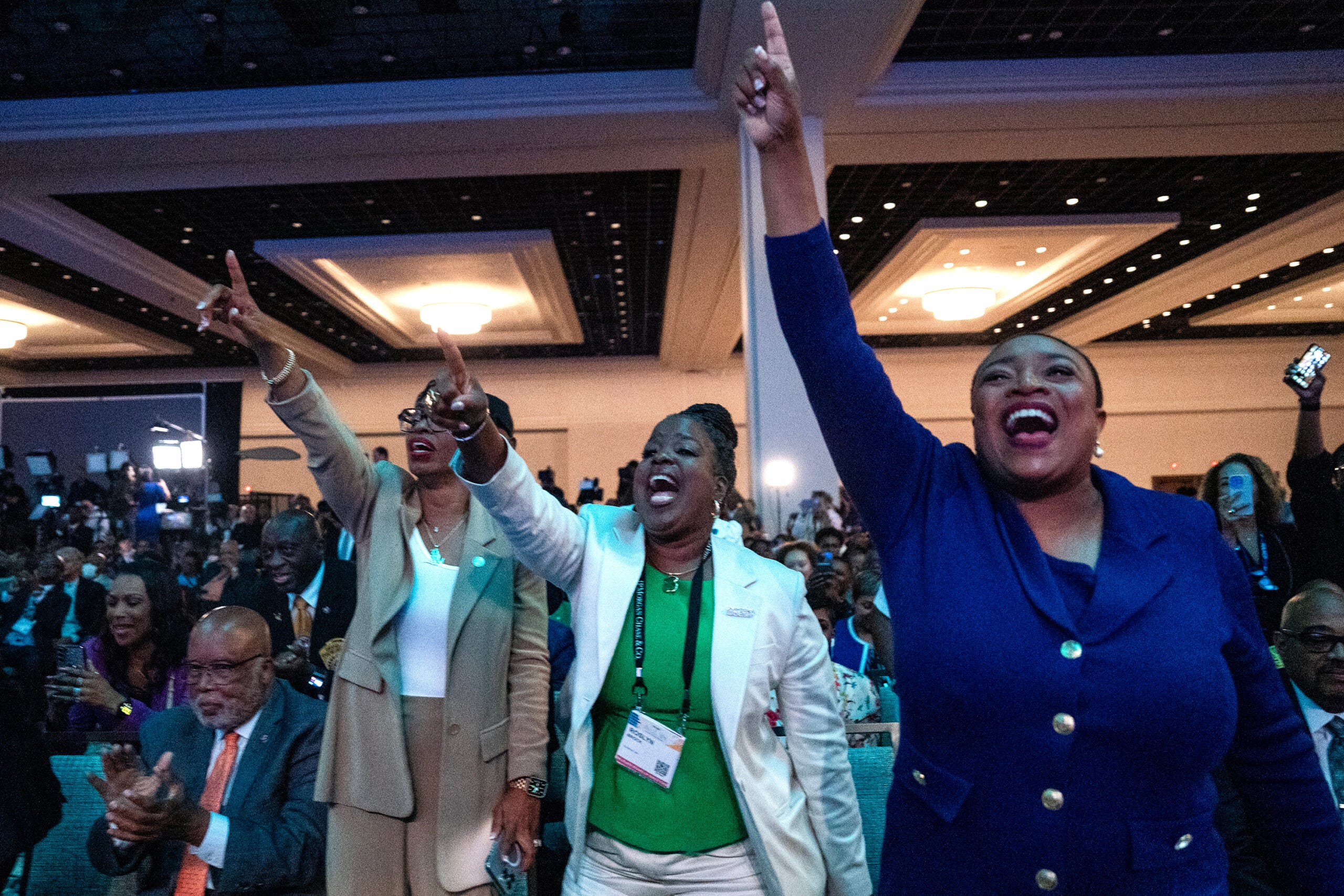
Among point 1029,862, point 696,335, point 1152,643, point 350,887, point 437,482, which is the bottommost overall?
point 350,887

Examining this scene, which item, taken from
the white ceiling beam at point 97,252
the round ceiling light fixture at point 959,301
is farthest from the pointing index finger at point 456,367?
the round ceiling light fixture at point 959,301

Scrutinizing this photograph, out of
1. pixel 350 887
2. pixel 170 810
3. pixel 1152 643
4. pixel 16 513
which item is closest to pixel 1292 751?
pixel 1152 643

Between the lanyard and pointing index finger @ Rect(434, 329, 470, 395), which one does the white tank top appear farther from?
pointing index finger @ Rect(434, 329, 470, 395)

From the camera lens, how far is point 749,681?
183 centimetres

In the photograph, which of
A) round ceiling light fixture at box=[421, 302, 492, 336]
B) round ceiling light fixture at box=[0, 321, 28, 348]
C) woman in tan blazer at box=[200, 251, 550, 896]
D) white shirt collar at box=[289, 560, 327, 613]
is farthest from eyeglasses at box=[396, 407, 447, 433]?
round ceiling light fixture at box=[0, 321, 28, 348]

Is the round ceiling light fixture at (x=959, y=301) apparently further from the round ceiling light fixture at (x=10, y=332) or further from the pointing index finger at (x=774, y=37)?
the round ceiling light fixture at (x=10, y=332)

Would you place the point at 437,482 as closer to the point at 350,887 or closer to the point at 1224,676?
the point at 350,887

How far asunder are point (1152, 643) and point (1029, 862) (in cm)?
30

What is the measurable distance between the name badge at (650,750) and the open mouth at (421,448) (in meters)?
0.81

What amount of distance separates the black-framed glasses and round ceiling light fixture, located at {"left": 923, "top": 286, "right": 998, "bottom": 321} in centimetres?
1361

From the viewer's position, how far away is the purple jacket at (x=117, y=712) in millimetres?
2959

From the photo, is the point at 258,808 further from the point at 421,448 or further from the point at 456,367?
the point at 456,367

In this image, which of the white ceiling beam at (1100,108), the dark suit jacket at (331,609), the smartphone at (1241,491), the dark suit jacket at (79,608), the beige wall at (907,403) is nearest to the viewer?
the dark suit jacket at (331,609)

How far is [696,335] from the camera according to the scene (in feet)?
59.6
